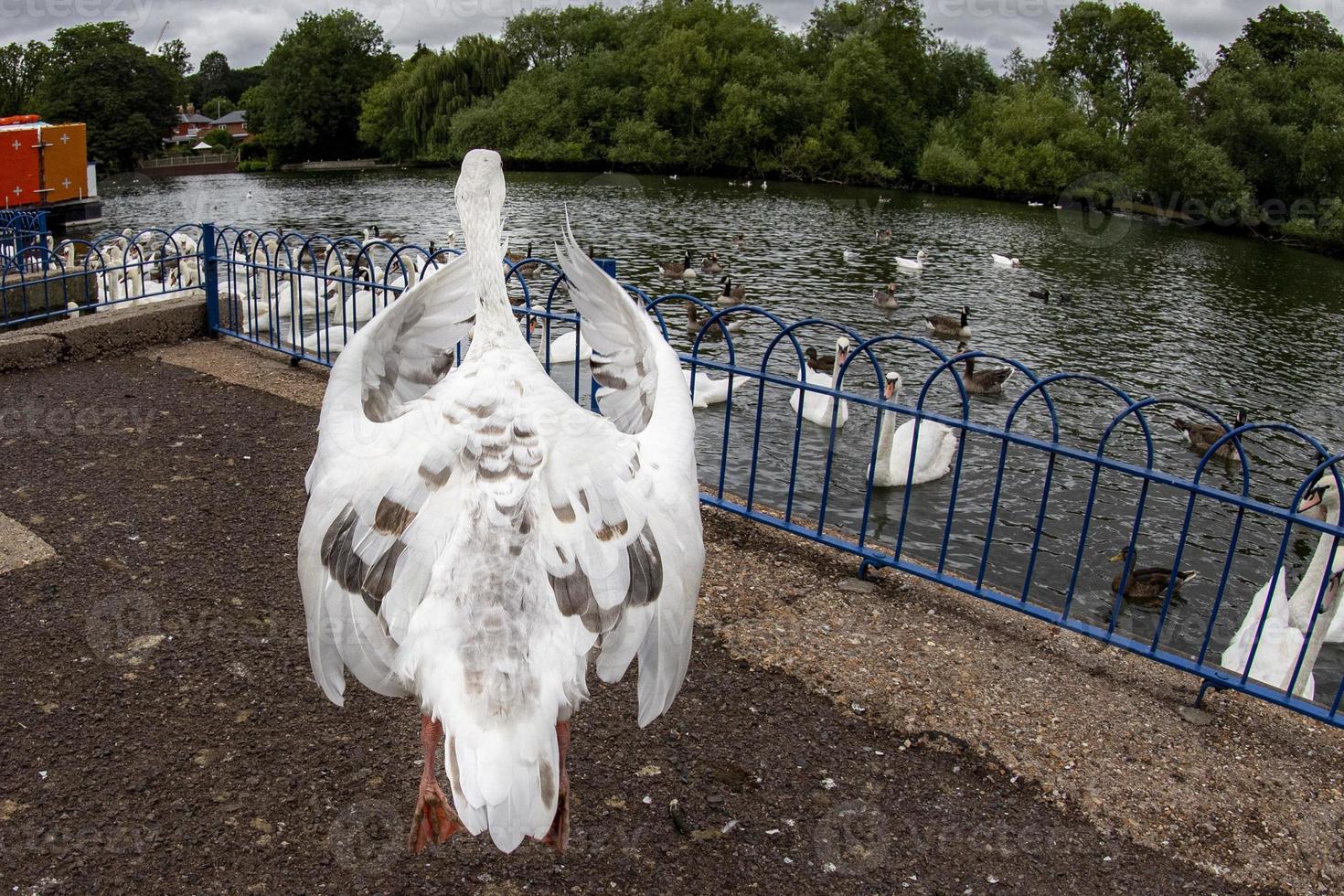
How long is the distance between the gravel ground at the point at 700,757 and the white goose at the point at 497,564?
611 millimetres

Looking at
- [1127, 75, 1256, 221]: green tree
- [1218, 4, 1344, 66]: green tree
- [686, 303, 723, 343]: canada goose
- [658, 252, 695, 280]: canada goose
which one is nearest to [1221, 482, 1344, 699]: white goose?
[686, 303, 723, 343]: canada goose

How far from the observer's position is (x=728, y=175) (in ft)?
191

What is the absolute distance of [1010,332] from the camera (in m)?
19.4

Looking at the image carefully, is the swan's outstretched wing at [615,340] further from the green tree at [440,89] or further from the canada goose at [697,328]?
the green tree at [440,89]

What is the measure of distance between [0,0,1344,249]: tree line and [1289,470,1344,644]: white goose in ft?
130

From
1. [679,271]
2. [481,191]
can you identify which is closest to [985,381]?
[679,271]

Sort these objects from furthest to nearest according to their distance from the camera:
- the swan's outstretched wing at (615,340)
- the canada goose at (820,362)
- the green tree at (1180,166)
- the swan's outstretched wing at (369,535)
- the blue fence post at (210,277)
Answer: the green tree at (1180,166) < the canada goose at (820,362) < the blue fence post at (210,277) < the swan's outstretched wing at (615,340) < the swan's outstretched wing at (369,535)

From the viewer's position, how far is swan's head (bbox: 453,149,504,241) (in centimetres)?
385

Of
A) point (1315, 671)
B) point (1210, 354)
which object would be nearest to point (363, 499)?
point (1315, 671)

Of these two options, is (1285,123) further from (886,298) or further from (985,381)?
(985,381)

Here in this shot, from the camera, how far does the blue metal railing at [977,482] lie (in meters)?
5.75

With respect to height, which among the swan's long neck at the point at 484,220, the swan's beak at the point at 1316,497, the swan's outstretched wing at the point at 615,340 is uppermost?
the swan's long neck at the point at 484,220

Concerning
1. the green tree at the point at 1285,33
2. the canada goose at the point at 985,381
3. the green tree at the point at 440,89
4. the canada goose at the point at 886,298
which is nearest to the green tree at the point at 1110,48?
the green tree at the point at 1285,33

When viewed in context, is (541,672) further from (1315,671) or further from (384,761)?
(1315,671)
